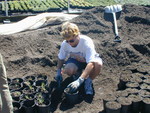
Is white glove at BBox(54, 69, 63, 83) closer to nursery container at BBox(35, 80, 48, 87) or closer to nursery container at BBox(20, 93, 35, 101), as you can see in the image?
nursery container at BBox(35, 80, 48, 87)

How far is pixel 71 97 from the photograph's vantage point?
371 cm

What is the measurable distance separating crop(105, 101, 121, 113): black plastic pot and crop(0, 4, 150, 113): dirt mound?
0.35 meters

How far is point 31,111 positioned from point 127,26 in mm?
3707

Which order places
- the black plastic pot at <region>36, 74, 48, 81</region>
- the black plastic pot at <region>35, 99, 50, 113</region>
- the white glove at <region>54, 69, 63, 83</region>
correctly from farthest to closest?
the black plastic pot at <region>36, 74, 48, 81</region>
the white glove at <region>54, 69, 63, 83</region>
the black plastic pot at <region>35, 99, 50, 113</region>

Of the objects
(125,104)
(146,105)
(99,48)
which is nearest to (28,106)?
(125,104)

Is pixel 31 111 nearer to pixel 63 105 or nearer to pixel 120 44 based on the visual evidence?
pixel 63 105

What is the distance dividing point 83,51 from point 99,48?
55.0 inches

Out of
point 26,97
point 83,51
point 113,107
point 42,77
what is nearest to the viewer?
point 113,107

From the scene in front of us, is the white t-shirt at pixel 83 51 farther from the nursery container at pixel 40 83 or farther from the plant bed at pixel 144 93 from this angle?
the plant bed at pixel 144 93

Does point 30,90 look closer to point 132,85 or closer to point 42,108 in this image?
point 42,108

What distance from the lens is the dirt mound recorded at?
4.45 meters

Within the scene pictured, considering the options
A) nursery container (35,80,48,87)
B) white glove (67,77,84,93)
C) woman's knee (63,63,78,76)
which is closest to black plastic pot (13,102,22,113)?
nursery container (35,80,48,87)

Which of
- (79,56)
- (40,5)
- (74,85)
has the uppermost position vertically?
(40,5)

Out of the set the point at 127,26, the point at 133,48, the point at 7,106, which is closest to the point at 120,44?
the point at 133,48
